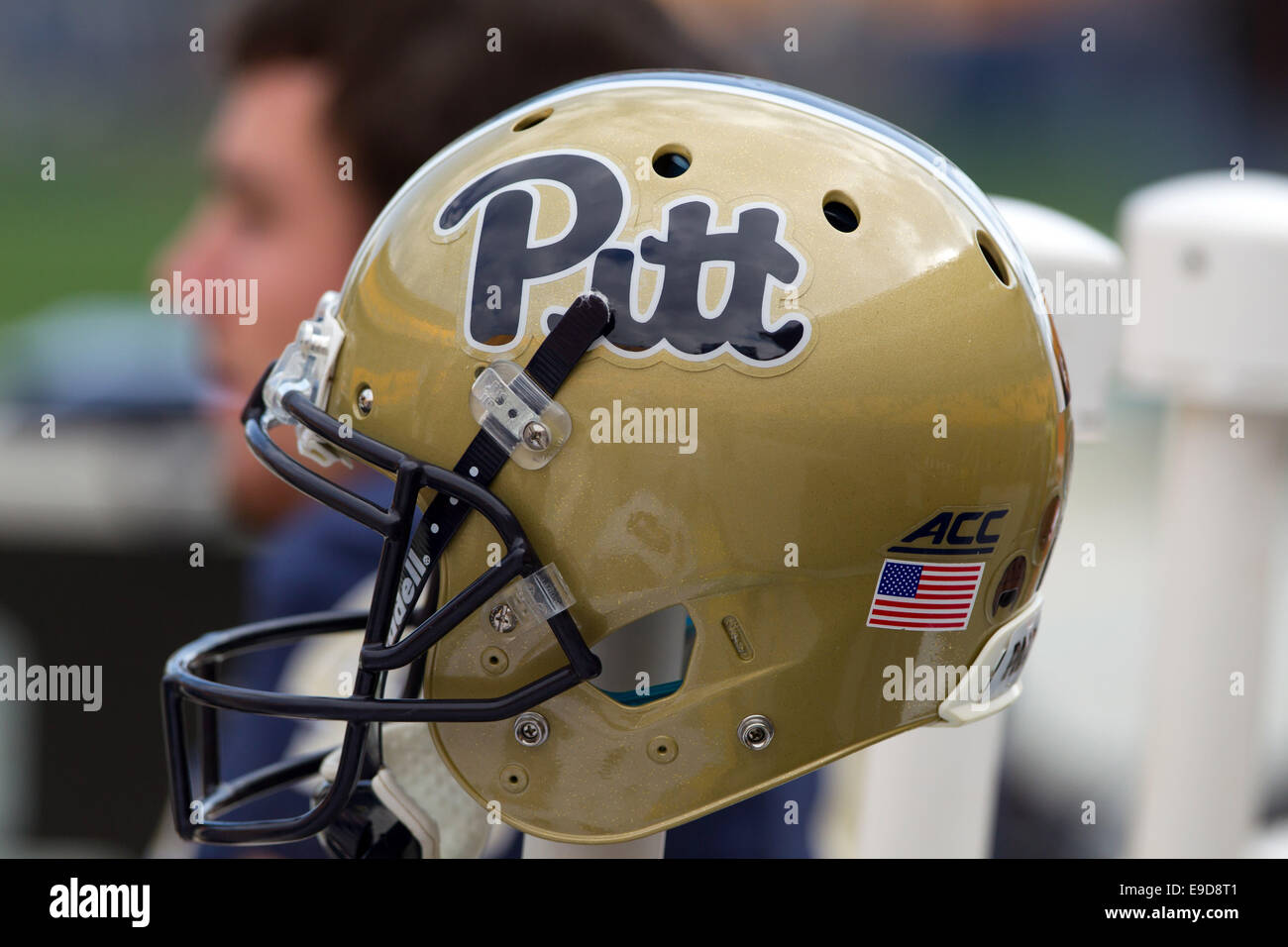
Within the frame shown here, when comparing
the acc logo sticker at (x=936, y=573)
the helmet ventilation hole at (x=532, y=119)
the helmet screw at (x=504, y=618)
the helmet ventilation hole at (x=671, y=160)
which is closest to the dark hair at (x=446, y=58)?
the helmet ventilation hole at (x=532, y=119)

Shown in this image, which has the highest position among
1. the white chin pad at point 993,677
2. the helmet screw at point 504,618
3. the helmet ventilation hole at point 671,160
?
the helmet ventilation hole at point 671,160

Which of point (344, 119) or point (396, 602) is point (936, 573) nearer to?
point (396, 602)

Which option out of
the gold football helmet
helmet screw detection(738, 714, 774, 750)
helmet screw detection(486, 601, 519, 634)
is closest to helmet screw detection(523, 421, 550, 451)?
the gold football helmet

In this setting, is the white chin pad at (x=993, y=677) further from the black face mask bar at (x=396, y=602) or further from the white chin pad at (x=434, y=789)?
the white chin pad at (x=434, y=789)

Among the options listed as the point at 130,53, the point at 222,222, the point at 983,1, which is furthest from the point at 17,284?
the point at 222,222

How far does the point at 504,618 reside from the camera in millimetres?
1063

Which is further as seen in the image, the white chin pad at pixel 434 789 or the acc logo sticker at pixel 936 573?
the white chin pad at pixel 434 789

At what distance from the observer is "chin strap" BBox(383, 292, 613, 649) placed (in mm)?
1016

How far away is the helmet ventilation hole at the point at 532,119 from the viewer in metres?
1.14

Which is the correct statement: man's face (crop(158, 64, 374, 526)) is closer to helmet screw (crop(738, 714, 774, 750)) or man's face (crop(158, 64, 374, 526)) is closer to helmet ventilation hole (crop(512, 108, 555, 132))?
helmet ventilation hole (crop(512, 108, 555, 132))

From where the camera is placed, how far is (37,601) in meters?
3.82

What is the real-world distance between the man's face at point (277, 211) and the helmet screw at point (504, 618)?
1.06m

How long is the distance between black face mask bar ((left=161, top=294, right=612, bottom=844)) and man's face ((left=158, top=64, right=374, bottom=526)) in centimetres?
89
